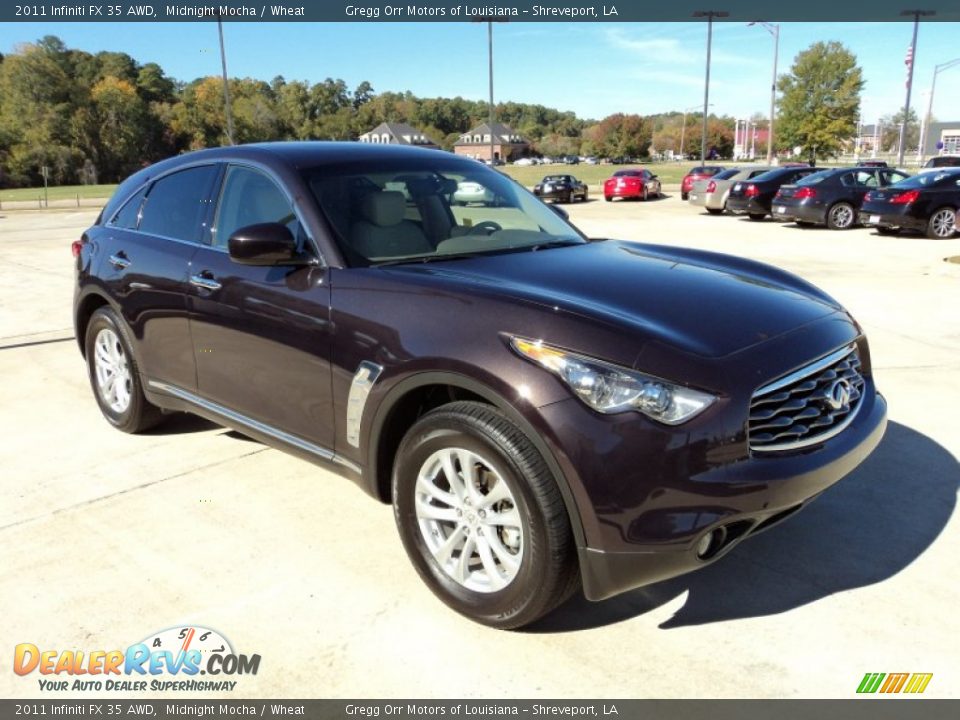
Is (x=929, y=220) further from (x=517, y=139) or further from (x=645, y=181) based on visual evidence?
(x=517, y=139)

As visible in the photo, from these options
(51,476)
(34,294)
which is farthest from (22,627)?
(34,294)

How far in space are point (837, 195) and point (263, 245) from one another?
18393 mm

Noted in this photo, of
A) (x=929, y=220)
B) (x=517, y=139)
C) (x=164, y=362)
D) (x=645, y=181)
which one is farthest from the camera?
(x=517, y=139)

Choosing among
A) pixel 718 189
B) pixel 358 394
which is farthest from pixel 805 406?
pixel 718 189

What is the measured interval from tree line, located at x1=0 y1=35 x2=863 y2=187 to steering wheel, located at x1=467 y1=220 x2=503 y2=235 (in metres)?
61.4

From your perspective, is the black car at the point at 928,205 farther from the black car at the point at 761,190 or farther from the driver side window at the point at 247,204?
the driver side window at the point at 247,204

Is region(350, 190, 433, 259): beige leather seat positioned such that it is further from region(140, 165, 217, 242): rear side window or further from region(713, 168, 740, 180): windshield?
region(713, 168, 740, 180): windshield

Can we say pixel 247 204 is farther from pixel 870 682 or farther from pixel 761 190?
pixel 761 190

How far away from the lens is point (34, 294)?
1053cm

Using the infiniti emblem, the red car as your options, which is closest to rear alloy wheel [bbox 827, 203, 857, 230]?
the red car

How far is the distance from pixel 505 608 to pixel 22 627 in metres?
1.84

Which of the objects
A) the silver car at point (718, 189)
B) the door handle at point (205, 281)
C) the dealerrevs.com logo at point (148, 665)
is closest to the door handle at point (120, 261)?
the door handle at point (205, 281)

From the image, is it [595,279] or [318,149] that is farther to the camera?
[318,149]
